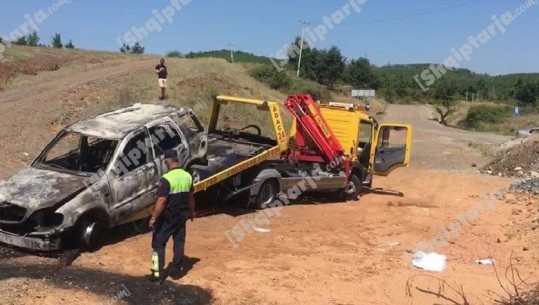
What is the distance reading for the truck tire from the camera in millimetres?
14186

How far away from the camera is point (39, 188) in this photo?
314 inches

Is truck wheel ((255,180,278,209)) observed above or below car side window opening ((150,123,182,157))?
below

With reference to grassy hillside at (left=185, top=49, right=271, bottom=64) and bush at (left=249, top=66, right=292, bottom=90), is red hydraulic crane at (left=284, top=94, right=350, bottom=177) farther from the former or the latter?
grassy hillside at (left=185, top=49, right=271, bottom=64)

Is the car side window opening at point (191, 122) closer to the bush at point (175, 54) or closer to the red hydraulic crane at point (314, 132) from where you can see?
the red hydraulic crane at point (314, 132)

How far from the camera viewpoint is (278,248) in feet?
30.0

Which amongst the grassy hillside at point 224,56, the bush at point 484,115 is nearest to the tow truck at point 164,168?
the grassy hillside at point 224,56

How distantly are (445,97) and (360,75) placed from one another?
15959 millimetres

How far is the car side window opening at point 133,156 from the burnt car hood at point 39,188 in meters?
0.61

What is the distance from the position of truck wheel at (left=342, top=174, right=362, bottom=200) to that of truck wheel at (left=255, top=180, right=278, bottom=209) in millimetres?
2546

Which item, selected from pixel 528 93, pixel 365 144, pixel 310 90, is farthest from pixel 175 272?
pixel 528 93

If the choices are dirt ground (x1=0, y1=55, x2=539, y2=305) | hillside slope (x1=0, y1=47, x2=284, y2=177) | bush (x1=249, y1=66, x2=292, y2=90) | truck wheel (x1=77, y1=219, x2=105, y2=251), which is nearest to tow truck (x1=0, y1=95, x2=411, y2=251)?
truck wheel (x1=77, y1=219, x2=105, y2=251)

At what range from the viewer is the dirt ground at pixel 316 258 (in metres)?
6.86

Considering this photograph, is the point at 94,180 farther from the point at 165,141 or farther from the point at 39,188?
the point at 165,141

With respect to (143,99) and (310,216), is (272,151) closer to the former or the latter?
(310,216)
